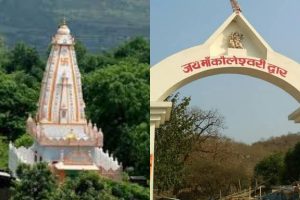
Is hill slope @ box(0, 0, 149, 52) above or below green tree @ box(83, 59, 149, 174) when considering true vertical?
above

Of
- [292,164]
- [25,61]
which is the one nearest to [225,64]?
[25,61]

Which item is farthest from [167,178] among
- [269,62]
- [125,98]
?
[269,62]

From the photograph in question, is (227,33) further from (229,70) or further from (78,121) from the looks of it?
(78,121)

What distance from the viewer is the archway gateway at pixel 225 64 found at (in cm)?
A: 502

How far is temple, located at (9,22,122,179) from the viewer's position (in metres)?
5.35

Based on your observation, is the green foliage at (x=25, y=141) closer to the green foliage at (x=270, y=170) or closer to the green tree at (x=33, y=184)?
the green tree at (x=33, y=184)

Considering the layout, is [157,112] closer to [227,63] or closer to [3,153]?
[227,63]

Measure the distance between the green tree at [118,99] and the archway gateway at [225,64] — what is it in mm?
468

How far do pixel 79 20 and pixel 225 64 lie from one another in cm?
109

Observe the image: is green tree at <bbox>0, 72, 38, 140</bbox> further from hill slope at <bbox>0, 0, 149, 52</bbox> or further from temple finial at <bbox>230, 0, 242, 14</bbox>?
temple finial at <bbox>230, 0, 242, 14</bbox>

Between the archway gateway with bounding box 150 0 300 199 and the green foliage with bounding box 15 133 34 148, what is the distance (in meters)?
0.90

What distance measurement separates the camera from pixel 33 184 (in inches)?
202

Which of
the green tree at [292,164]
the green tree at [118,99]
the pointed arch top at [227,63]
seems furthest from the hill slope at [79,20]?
the green tree at [292,164]

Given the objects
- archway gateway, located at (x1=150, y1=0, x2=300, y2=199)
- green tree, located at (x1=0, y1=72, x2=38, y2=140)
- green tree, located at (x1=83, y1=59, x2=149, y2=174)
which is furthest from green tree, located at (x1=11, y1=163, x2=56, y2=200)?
archway gateway, located at (x1=150, y1=0, x2=300, y2=199)
